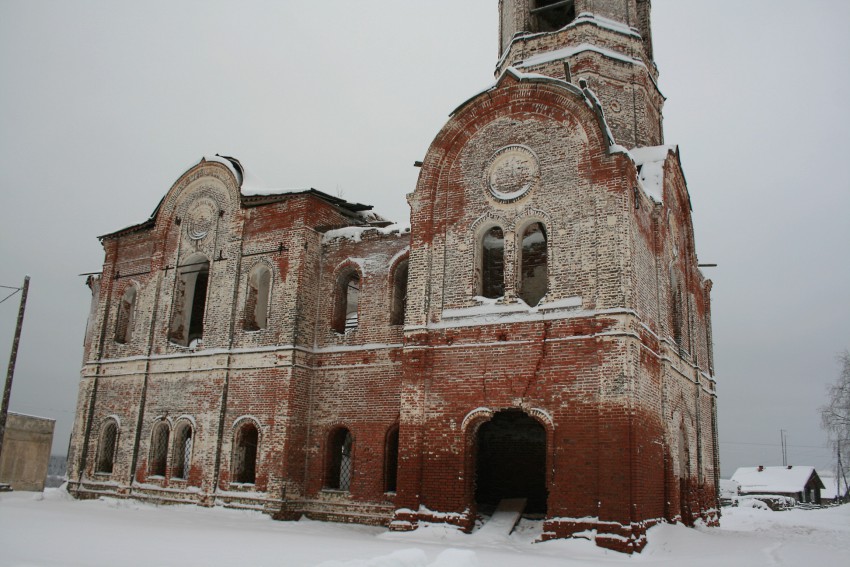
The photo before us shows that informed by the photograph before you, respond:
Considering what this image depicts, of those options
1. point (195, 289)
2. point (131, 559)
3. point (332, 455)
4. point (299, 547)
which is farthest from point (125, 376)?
point (131, 559)

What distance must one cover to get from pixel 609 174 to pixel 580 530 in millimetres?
6170

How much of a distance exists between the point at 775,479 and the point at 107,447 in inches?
2010

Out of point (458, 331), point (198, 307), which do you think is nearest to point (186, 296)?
point (198, 307)

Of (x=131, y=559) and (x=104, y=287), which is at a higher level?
(x=104, y=287)

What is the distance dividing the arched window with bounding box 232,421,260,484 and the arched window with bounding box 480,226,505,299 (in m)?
6.19

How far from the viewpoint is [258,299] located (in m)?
18.0

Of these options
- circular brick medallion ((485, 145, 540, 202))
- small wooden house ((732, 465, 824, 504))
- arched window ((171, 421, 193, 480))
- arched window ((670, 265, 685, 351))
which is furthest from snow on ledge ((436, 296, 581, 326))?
small wooden house ((732, 465, 824, 504))

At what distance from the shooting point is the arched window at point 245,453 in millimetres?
16328

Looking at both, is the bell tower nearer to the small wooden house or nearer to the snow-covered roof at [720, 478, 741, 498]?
the snow-covered roof at [720, 478, 741, 498]

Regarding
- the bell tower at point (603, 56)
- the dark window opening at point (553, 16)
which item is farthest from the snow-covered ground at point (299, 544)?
the dark window opening at point (553, 16)

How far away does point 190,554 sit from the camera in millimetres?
8289

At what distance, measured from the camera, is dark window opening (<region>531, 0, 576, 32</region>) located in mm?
17922

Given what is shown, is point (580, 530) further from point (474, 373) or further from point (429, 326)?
point (429, 326)

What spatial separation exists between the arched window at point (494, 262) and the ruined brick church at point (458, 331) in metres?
0.06
